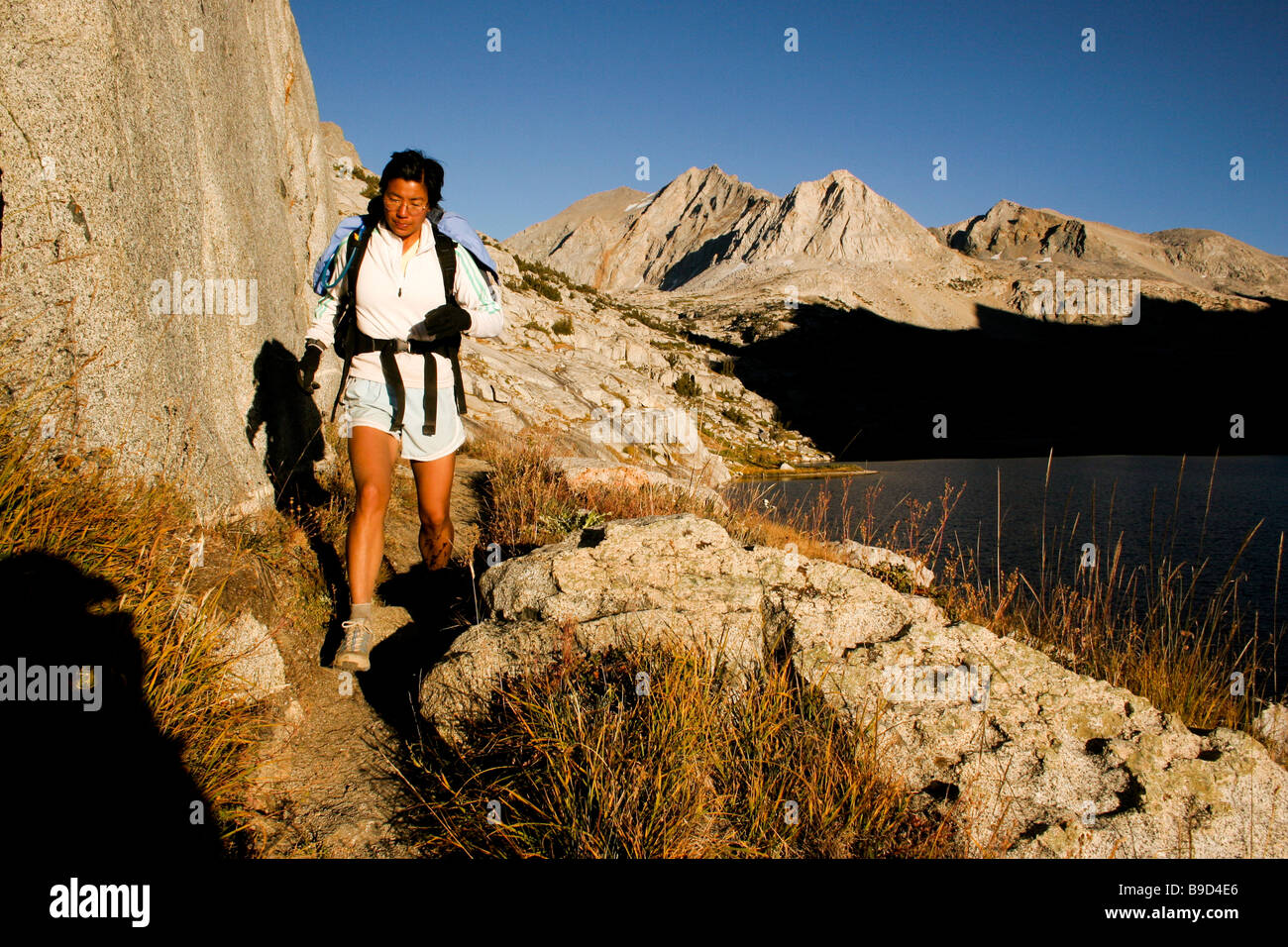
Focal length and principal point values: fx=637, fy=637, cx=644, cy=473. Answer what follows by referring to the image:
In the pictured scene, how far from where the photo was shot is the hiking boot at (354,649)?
3084 millimetres

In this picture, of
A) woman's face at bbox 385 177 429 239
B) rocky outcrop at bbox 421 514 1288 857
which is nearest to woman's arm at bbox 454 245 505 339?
woman's face at bbox 385 177 429 239

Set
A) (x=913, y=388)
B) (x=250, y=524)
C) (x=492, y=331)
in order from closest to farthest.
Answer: (x=492, y=331)
(x=250, y=524)
(x=913, y=388)

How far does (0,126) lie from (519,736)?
2962mm

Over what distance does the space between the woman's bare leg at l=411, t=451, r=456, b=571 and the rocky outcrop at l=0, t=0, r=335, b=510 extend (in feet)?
3.53

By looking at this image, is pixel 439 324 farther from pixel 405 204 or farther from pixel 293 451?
pixel 293 451

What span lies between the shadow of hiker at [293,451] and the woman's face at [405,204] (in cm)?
188

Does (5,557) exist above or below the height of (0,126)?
below

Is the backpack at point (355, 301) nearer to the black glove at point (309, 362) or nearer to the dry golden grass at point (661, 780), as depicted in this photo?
the black glove at point (309, 362)

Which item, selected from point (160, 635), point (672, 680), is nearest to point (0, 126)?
point (160, 635)

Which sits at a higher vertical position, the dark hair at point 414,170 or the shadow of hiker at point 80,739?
the dark hair at point 414,170

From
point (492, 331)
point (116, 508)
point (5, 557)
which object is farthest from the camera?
point (492, 331)

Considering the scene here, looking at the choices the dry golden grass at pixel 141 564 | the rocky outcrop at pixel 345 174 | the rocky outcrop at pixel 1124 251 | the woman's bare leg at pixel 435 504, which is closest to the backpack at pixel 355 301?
the woman's bare leg at pixel 435 504

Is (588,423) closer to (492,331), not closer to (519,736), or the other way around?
(492,331)

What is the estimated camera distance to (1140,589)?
8.66 metres
